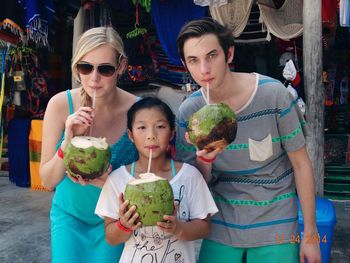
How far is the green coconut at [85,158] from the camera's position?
1.79 metres

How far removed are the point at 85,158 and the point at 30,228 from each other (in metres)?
3.56

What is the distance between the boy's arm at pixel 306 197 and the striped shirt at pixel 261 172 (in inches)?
1.9

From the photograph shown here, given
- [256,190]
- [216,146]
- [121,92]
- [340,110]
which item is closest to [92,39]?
[121,92]

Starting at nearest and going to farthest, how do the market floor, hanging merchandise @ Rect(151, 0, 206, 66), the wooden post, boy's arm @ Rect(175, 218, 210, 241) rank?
1. boy's arm @ Rect(175, 218, 210, 241)
2. the market floor
3. the wooden post
4. hanging merchandise @ Rect(151, 0, 206, 66)

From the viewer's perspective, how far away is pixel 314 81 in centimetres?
419

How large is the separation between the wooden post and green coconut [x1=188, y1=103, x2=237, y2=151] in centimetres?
271

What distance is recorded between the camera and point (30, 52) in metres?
6.82

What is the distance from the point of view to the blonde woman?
2.02m

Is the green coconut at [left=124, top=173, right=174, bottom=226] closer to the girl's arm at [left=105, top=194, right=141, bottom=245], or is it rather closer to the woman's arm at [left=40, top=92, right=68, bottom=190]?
the girl's arm at [left=105, top=194, right=141, bottom=245]

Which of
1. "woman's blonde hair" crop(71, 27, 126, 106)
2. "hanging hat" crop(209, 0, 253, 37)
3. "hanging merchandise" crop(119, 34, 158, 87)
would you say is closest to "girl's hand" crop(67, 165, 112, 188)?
"woman's blonde hair" crop(71, 27, 126, 106)

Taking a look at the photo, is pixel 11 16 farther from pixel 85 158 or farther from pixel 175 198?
pixel 175 198

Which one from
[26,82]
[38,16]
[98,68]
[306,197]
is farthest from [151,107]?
[26,82]

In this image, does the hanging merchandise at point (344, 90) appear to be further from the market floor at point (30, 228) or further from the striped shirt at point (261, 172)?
the striped shirt at point (261, 172)

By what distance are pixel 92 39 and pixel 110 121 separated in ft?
1.54
